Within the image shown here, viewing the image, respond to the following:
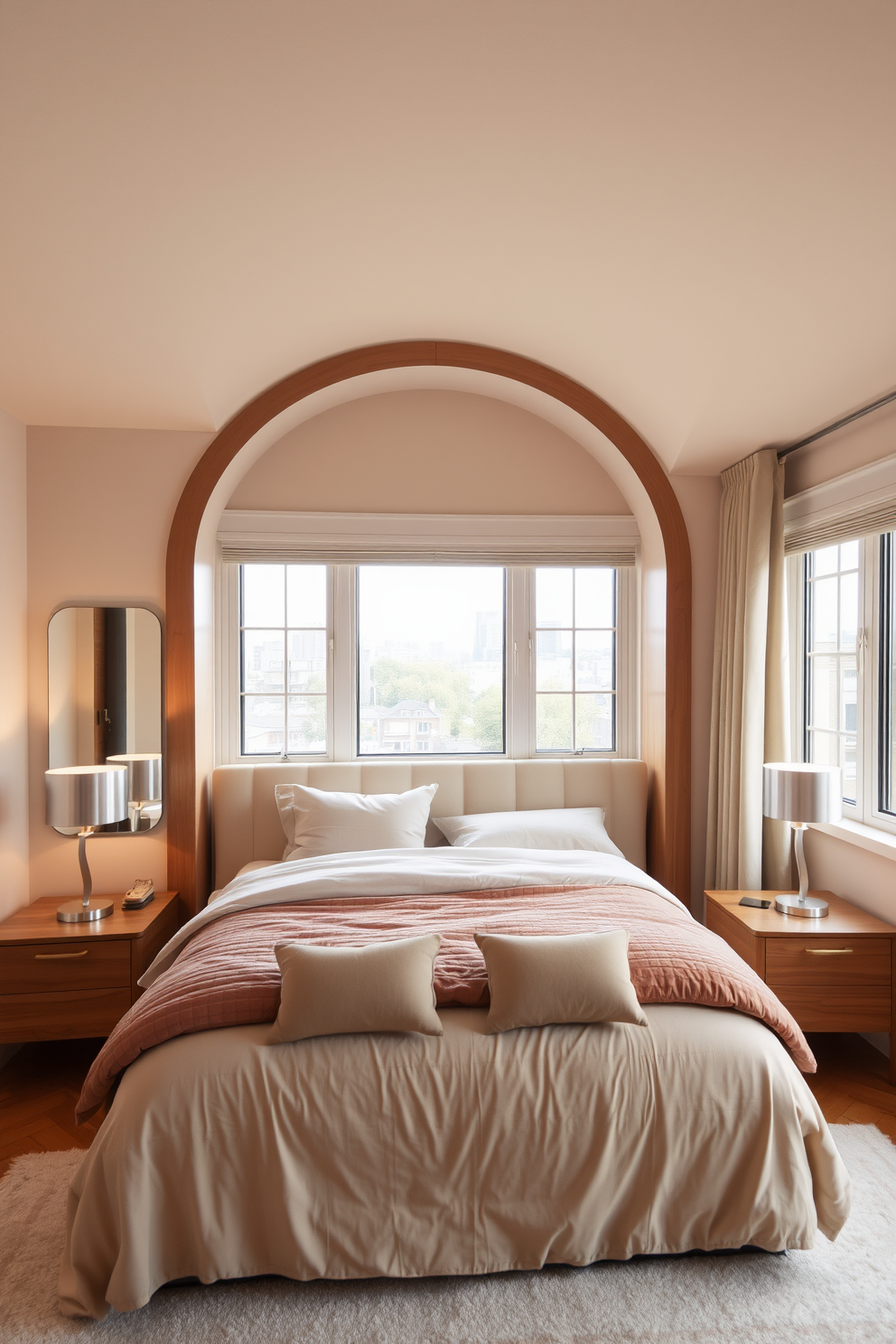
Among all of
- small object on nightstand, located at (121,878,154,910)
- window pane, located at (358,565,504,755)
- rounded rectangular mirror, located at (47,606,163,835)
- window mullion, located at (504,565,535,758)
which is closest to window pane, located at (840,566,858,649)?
window mullion, located at (504,565,535,758)

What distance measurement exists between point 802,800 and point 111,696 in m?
2.77

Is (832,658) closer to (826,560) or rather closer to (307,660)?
(826,560)

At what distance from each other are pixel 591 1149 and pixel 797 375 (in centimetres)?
250

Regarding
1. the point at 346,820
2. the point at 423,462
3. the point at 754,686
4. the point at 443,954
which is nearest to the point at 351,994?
the point at 443,954

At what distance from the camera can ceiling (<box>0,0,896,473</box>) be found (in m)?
1.65

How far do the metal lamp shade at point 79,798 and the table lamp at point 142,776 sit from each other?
0.93 ft

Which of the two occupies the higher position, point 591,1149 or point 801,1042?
point 801,1042

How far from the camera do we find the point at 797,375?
2678mm

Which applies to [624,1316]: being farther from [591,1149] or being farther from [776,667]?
[776,667]

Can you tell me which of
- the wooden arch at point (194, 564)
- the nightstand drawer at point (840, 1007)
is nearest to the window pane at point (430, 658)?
the wooden arch at point (194, 564)

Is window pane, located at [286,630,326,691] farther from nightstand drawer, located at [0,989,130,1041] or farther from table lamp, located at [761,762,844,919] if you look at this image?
table lamp, located at [761,762,844,919]

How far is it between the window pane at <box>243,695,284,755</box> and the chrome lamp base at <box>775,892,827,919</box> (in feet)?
7.58

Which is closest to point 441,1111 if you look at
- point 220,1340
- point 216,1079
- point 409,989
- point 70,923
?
point 409,989

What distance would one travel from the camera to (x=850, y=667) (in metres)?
3.06
